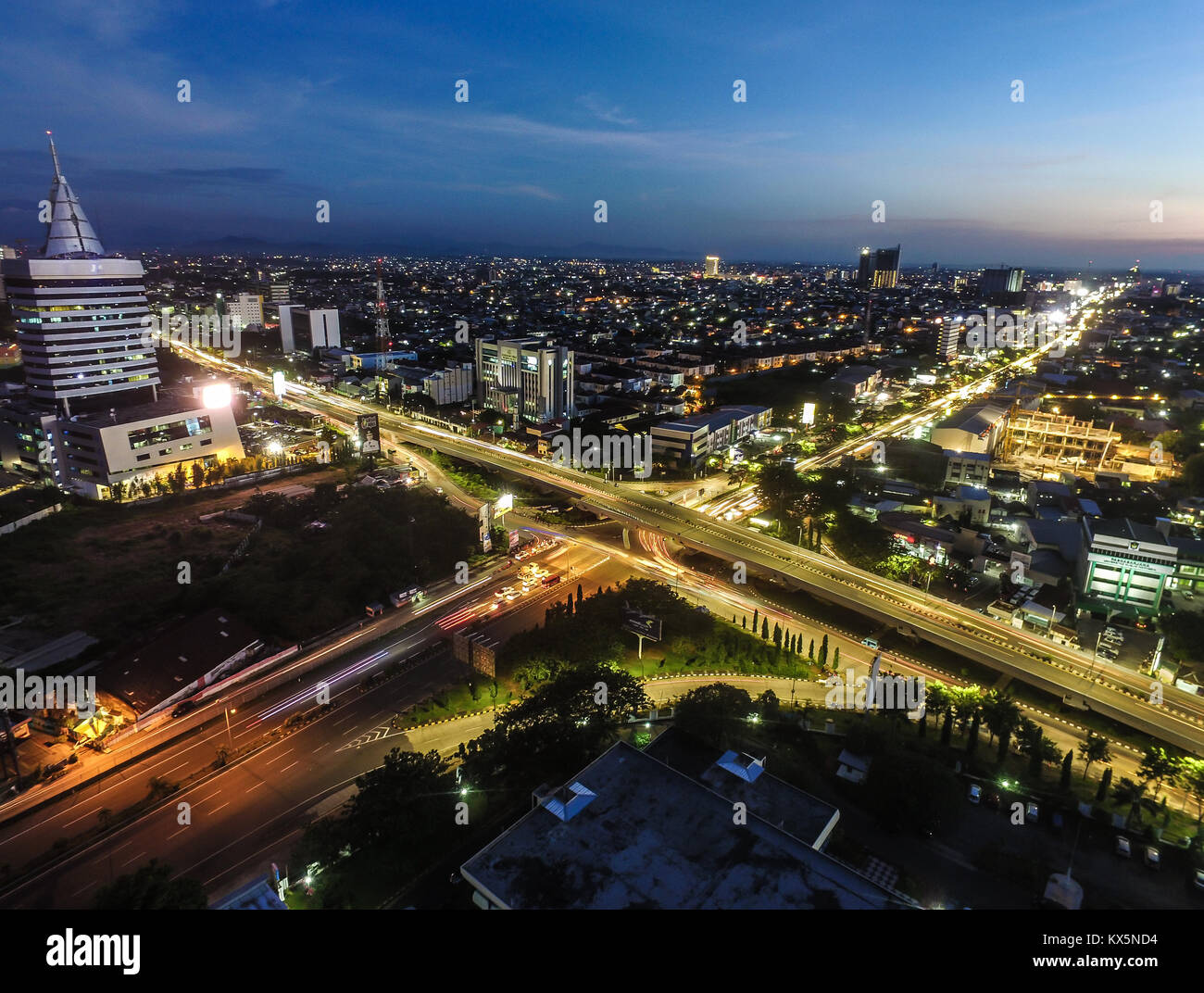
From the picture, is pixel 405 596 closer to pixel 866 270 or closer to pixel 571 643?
pixel 571 643

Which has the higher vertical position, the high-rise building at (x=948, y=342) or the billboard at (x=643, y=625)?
the high-rise building at (x=948, y=342)

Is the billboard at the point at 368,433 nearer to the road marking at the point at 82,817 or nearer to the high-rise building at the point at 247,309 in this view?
the road marking at the point at 82,817

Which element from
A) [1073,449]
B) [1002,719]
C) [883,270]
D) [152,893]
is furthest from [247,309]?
[883,270]

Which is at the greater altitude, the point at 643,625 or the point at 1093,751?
the point at 643,625

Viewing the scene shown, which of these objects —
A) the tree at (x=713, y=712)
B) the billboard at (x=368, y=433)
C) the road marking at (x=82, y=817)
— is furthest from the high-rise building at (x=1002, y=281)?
the road marking at (x=82, y=817)

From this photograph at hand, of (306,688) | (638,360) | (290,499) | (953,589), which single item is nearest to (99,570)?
(290,499)

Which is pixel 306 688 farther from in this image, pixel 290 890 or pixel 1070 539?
pixel 1070 539
